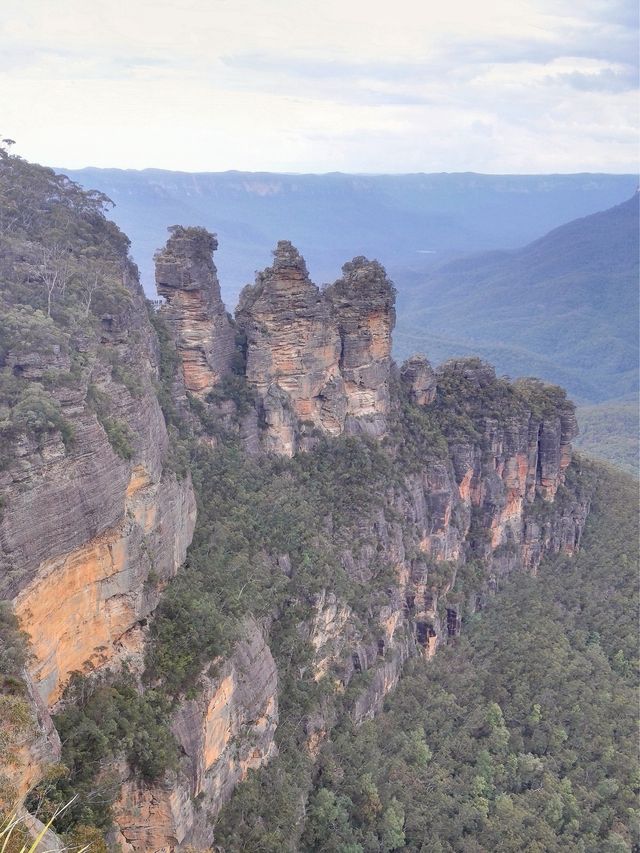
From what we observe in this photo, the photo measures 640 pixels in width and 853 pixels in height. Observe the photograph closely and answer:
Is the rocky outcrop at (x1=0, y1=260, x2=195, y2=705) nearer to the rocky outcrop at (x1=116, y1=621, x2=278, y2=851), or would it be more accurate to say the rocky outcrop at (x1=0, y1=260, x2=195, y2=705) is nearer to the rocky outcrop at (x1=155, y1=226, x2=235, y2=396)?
the rocky outcrop at (x1=116, y1=621, x2=278, y2=851)

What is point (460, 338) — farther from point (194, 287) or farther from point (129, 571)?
point (129, 571)

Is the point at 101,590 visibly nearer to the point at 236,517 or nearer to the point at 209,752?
the point at 209,752

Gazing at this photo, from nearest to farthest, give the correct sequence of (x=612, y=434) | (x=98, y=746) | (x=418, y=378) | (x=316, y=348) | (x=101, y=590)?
(x=98, y=746)
(x=101, y=590)
(x=316, y=348)
(x=418, y=378)
(x=612, y=434)

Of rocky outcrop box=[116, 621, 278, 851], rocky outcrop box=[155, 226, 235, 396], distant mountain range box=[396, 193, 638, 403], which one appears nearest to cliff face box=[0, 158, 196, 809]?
rocky outcrop box=[116, 621, 278, 851]

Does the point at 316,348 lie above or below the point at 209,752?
above

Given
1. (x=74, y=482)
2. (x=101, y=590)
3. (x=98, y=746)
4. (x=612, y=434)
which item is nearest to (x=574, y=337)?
(x=612, y=434)

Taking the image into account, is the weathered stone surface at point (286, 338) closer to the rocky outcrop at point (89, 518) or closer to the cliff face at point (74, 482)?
the cliff face at point (74, 482)

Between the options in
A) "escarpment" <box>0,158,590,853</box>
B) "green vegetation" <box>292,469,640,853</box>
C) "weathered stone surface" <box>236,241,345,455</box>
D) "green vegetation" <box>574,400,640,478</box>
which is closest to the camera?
"escarpment" <box>0,158,590,853</box>
